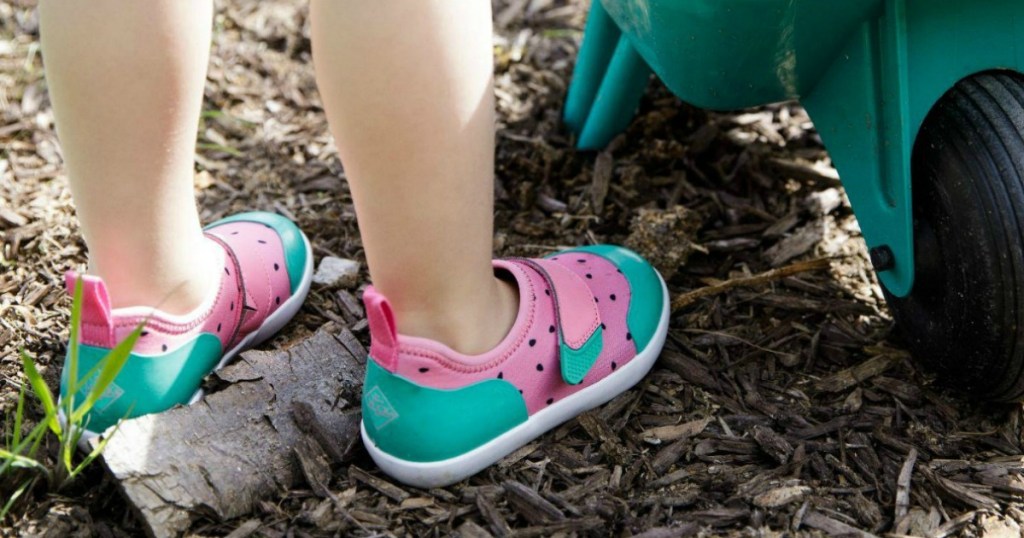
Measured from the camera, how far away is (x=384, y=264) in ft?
3.53

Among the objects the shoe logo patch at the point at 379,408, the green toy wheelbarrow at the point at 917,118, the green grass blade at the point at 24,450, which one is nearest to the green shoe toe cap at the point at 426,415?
the shoe logo patch at the point at 379,408

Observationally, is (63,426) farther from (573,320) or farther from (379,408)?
(573,320)

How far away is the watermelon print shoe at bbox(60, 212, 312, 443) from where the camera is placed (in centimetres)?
117

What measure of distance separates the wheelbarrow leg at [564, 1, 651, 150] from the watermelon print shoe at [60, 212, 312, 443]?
0.62 m

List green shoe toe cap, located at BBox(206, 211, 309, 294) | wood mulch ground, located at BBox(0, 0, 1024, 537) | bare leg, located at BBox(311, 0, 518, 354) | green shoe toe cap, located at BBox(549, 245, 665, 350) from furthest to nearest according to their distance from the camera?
1. green shoe toe cap, located at BBox(206, 211, 309, 294)
2. green shoe toe cap, located at BBox(549, 245, 665, 350)
3. wood mulch ground, located at BBox(0, 0, 1024, 537)
4. bare leg, located at BBox(311, 0, 518, 354)

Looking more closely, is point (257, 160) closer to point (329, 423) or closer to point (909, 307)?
point (329, 423)

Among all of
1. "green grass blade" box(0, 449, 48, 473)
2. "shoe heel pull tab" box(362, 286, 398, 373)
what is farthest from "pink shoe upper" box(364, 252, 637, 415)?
"green grass blade" box(0, 449, 48, 473)

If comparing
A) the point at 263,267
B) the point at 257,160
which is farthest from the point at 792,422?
the point at 257,160

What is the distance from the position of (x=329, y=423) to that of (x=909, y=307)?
0.79 metres

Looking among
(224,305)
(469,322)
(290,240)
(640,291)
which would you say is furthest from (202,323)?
(640,291)

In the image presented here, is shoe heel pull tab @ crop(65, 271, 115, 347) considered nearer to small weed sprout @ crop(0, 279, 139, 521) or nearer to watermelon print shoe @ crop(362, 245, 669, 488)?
small weed sprout @ crop(0, 279, 139, 521)

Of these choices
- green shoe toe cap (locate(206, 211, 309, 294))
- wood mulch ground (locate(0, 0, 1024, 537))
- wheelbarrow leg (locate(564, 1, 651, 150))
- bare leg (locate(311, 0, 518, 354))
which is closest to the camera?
bare leg (locate(311, 0, 518, 354))

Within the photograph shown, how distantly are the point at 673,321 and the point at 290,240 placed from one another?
60cm

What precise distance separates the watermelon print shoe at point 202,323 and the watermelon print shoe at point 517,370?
252 millimetres
